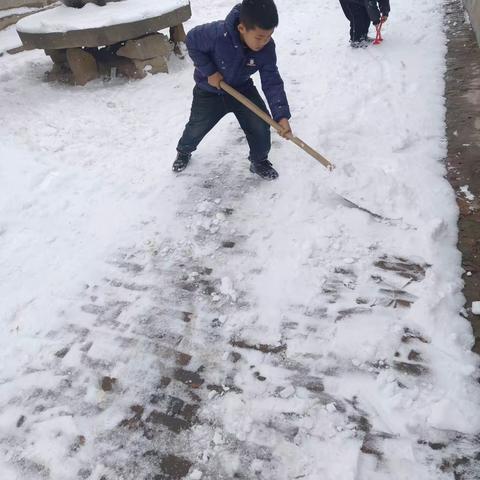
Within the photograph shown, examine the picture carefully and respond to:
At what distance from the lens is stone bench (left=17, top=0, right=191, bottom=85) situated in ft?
15.1

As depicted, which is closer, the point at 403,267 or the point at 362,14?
the point at 403,267

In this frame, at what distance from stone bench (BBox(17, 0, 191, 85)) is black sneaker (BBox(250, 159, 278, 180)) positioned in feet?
8.74

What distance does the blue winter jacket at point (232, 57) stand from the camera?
103 inches

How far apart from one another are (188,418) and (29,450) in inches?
27.1

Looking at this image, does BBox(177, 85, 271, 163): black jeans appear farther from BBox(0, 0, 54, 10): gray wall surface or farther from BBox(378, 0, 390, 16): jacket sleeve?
BBox(0, 0, 54, 10): gray wall surface

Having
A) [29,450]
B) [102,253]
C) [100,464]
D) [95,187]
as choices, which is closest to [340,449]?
[100,464]

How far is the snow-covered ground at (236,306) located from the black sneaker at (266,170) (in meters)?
0.09

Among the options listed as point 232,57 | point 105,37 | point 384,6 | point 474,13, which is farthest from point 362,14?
point 232,57

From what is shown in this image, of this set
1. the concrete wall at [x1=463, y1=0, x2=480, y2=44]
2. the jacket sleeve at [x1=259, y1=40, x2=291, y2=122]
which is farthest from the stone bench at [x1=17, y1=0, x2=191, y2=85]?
the concrete wall at [x1=463, y1=0, x2=480, y2=44]

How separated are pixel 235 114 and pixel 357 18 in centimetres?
313

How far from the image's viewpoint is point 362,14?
5.12 m

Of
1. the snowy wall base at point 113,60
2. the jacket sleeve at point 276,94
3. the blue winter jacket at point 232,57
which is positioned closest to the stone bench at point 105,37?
the snowy wall base at point 113,60

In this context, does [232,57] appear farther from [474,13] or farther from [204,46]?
[474,13]

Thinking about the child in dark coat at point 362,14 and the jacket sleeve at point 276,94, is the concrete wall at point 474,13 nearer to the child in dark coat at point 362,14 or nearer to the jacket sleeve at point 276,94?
the child in dark coat at point 362,14
